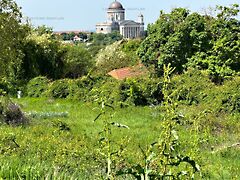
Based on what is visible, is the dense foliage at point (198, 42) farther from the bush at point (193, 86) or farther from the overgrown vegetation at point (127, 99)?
the bush at point (193, 86)

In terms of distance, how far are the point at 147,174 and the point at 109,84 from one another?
21.3 meters

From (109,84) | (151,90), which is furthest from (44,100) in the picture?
(151,90)

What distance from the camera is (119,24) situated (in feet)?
333

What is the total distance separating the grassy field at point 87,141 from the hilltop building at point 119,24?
214 ft

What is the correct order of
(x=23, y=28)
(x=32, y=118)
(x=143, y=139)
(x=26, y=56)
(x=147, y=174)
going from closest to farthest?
1. (x=147, y=174)
2. (x=143, y=139)
3. (x=32, y=118)
4. (x=23, y=28)
5. (x=26, y=56)

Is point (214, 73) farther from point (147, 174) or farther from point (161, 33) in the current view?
point (147, 174)

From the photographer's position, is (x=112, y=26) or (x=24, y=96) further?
(x=112, y=26)

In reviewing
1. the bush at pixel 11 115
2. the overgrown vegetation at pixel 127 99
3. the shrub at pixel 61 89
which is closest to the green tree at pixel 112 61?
the overgrown vegetation at pixel 127 99

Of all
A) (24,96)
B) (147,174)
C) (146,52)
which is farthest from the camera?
(146,52)

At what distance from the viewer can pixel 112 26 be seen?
10219 centimetres

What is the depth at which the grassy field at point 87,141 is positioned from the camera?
5164 mm

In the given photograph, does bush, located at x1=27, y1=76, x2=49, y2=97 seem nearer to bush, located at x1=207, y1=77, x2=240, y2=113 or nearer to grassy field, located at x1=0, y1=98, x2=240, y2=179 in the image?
grassy field, located at x1=0, y1=98, x2=240, y2=179

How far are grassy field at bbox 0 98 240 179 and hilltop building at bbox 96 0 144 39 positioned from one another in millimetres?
65269

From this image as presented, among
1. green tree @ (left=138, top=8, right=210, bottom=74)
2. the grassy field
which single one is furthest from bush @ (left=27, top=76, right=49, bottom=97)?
green tree @ (left=138, top=8, right=210, bottom=74)
